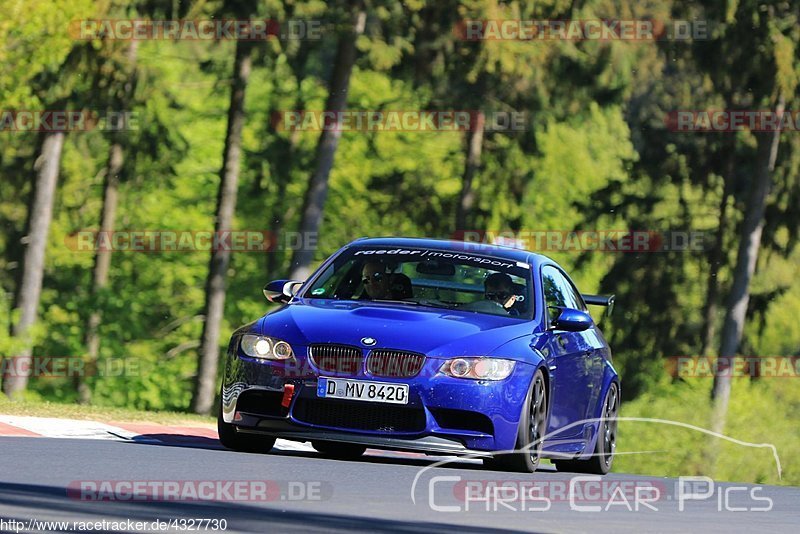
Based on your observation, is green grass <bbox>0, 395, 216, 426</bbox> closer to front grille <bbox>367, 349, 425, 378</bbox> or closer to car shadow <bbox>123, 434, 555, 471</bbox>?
car shadow <bbox>123, 434, 555, 471</bbox>

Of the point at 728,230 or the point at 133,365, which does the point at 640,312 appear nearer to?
the point at 728,230

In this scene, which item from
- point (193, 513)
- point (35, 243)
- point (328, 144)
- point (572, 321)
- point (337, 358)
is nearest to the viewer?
point (193, 513)

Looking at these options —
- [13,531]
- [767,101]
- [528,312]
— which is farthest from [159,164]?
[13,531]

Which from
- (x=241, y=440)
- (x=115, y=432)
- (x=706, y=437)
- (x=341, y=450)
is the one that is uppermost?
(x=241, y=440)

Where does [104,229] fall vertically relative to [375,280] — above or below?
below

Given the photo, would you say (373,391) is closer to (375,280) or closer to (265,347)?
(265,347)

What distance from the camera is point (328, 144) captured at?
32344 mm

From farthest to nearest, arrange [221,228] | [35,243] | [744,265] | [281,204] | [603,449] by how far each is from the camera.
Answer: [281,204]
[221,228]
[35,243]
[744,265]
[603,449]

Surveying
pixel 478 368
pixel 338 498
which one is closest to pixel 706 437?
pixel 478 368

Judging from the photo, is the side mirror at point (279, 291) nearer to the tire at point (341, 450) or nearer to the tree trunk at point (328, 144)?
the tire at point (341, 450)

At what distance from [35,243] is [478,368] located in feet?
82.6

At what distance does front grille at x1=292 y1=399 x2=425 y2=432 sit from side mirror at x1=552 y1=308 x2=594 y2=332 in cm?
172

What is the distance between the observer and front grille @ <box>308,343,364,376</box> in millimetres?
11664

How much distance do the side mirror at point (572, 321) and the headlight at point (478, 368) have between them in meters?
1.14
